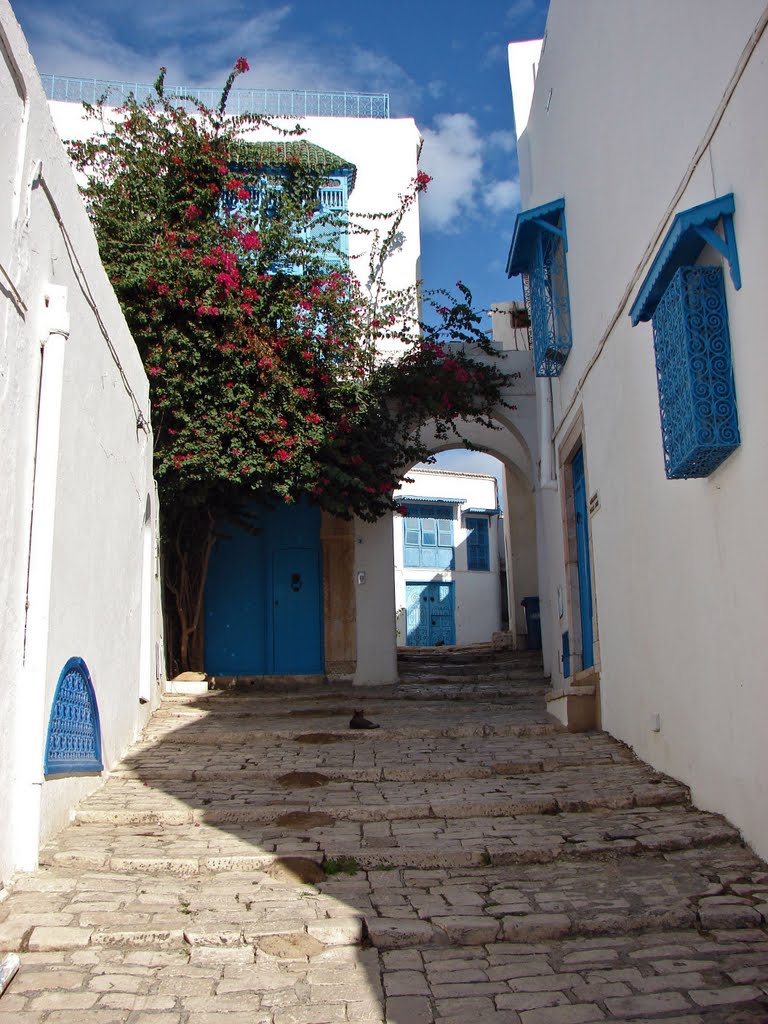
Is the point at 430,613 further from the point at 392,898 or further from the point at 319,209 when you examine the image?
the point at 392,898

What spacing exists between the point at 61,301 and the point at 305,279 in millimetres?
6613

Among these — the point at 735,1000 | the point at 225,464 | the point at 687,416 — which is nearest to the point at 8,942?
the point at 735,1000

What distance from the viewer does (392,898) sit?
427cm

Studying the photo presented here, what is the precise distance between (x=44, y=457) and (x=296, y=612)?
8.20 m

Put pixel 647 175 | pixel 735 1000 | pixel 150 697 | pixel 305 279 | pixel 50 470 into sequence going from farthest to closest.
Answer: pixel 305 279 → pixel 150 697 → pixel 647 175 → pixel 50 470 → pixel 735 1000

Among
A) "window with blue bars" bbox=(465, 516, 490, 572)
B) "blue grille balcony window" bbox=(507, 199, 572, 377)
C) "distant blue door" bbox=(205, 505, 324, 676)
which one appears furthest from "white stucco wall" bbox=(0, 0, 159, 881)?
"window with blue bars" bbox=(465, 516, 490, 572)

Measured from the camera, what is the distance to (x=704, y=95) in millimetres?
5059

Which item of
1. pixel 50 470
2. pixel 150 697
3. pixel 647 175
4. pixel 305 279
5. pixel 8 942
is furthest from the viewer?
pixel 305 279

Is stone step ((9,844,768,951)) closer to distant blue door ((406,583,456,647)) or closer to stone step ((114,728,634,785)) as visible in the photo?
stone step ((114,728,634,785))

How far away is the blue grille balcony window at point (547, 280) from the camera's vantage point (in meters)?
9.47

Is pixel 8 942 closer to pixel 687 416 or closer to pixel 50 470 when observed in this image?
pixel 50 470

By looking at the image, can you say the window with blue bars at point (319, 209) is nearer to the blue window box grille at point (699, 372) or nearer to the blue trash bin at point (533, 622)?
the blue trash bin at point (533, 622)

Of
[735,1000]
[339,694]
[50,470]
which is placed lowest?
[735,1000]

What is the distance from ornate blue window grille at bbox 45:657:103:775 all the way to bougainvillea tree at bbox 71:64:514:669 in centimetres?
458
